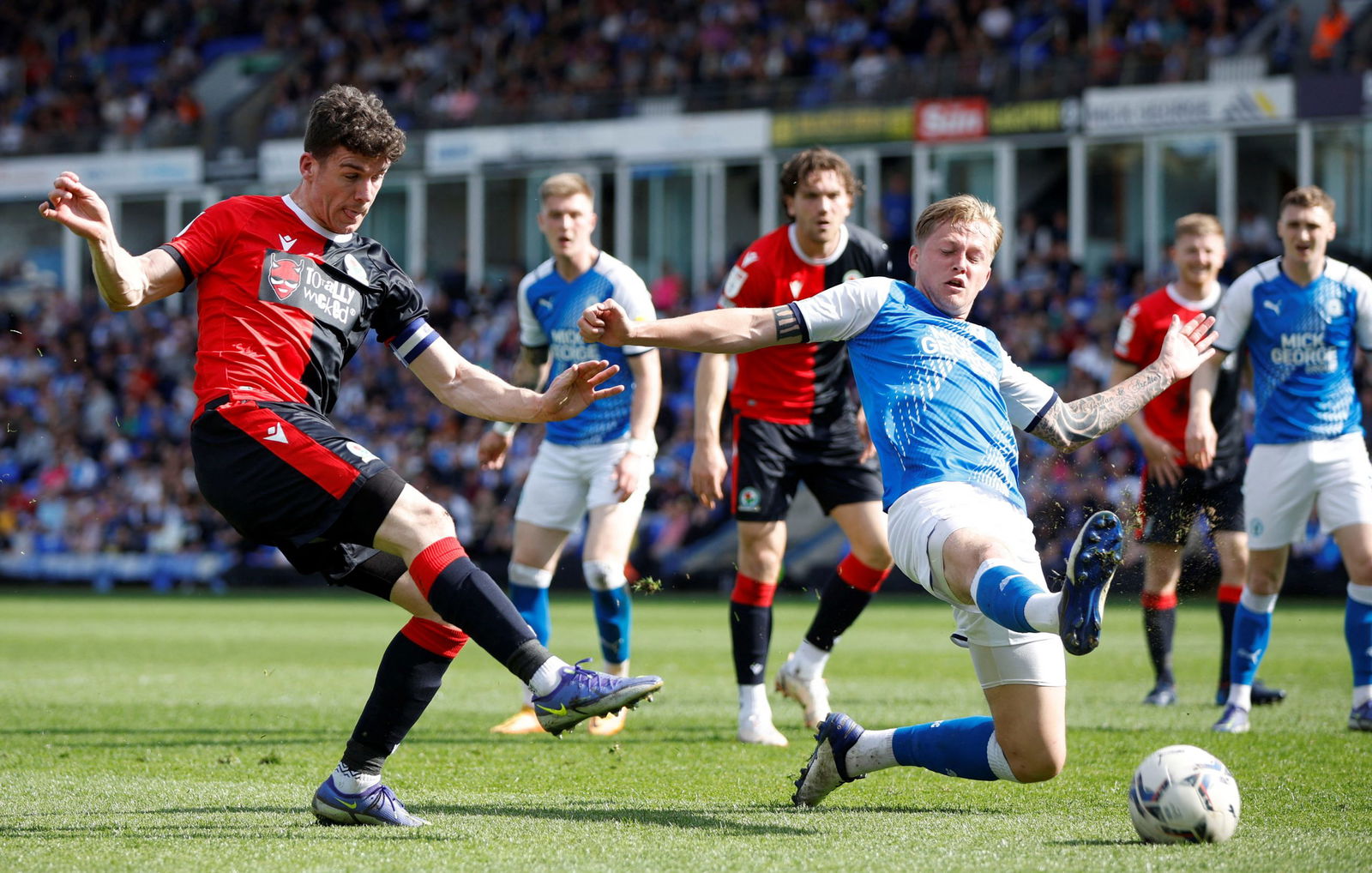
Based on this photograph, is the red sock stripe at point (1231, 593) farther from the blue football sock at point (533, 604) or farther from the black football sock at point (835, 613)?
the blue football sock at point (533, 604)

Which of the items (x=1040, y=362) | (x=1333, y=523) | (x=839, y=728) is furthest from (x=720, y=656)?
(x=1040, y=362)

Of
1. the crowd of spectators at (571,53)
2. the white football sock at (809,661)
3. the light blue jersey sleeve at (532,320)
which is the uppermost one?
→ the crowd of spectators at (571,53)

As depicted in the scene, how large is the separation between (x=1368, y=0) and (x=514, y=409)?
2305 cm

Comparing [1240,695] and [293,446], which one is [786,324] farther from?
[1240,695]

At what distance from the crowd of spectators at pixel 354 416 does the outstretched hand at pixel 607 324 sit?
12.3 metres

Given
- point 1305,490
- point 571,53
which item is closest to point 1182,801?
→ point 1305,490

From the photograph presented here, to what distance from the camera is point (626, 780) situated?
590cm

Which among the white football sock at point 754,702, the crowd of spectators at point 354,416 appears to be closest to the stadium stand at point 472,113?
the crowd of spectators at point 354,416

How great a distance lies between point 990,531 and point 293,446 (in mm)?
2139

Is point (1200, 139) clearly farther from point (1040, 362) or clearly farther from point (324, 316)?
point (324, 316)

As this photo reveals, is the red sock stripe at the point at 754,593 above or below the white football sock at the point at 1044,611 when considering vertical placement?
below

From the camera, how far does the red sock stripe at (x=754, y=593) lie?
7.30m

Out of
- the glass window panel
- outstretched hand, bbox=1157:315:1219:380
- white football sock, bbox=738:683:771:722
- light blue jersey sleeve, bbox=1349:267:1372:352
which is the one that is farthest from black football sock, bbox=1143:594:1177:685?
the glass window panel

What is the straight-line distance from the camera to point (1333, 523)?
7.57m
